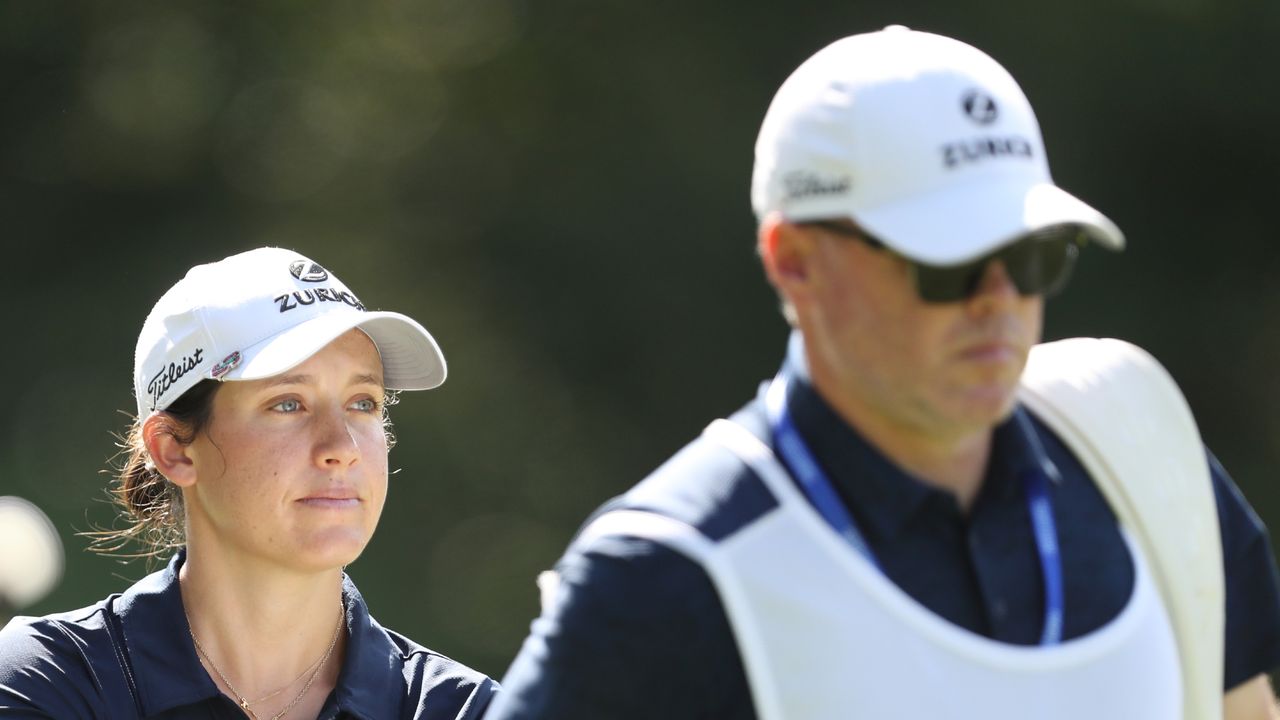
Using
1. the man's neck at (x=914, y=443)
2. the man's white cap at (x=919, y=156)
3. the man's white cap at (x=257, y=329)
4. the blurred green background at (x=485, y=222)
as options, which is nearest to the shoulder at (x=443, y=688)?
the man's white cap at (x=257, y=329)

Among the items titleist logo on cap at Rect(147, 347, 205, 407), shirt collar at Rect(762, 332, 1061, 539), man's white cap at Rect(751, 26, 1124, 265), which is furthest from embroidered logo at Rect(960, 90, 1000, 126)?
titleist logo on cap at Rect(147, 347, 205, 407)

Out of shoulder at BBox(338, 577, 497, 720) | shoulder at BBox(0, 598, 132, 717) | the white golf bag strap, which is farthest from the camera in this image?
shoulder at BBox(338, 577, 497, 720)

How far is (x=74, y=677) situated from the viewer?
297cm

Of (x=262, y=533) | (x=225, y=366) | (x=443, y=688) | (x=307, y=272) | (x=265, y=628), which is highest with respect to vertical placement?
(x=307, y=272)

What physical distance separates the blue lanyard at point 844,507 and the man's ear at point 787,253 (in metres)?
0.12

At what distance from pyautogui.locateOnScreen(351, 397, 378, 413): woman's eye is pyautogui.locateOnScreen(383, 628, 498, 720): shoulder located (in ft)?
1.33

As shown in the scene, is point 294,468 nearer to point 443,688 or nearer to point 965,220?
point 443,688

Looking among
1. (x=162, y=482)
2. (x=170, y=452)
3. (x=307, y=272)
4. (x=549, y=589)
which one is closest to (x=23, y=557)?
(x=162, y=482)

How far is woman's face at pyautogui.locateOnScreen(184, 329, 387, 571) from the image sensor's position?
3.17 metres

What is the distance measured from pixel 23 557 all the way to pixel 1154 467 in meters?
4.16

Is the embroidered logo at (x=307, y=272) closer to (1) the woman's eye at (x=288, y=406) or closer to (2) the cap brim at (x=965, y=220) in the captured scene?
(1) the woman's eye at (x=288, y=406)

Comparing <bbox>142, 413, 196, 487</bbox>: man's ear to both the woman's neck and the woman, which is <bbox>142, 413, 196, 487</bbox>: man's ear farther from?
the woman's neck

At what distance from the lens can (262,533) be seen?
125 inches

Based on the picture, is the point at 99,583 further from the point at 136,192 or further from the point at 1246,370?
the point at 1246,370
